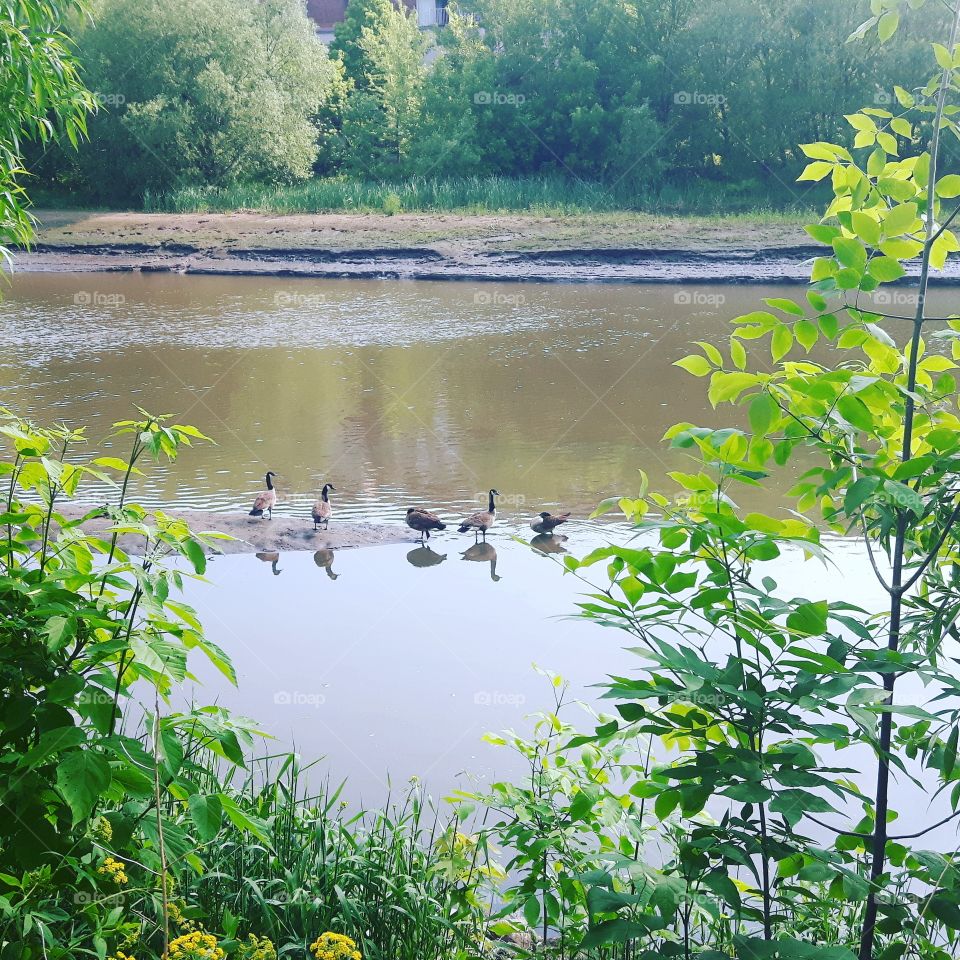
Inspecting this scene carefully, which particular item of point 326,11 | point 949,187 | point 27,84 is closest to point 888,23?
point 949,187

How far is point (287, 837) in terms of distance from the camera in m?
3.01

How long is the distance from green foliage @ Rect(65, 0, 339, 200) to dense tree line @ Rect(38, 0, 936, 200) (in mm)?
53

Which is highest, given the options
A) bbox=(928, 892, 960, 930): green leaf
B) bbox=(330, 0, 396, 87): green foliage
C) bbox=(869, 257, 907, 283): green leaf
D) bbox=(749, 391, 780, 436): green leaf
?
bbox=(330, 0, 396, 87): green foliage

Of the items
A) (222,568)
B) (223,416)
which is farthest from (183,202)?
(222,568)

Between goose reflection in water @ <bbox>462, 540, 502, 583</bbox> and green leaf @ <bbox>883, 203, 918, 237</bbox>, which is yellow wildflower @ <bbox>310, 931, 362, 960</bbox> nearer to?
green leaf @ <bbox>883, 203, 918, 237</bbox>

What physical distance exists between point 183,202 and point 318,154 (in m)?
8.62

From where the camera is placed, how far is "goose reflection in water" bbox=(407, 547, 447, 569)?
23.1 ft

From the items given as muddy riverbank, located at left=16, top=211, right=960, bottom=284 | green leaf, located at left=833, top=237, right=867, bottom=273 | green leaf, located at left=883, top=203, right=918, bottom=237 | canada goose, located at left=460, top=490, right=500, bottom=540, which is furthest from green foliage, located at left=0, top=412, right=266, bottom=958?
muddy riverbank, located at left=16, top=211, right=960, bottom=284

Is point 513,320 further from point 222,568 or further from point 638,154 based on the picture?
point 638,154

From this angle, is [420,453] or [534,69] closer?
[420,453]

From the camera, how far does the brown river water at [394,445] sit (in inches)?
199

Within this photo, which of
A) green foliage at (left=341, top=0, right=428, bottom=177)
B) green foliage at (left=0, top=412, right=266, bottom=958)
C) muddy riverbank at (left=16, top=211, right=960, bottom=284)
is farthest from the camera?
green foliage at (left=341, top=0, right=428, bottom=177)

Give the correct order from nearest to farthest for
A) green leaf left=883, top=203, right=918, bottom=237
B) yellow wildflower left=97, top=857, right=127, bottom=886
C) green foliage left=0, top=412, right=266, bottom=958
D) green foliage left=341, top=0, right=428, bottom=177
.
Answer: green foliage left=0, top=412, right=266, bottom=958 → green leaf left=883, top=203, right=918, bottom=237 → yellow wildflower left=97, top=857, right=127, bottom=886 → green foliage left=341, top=0, right=428, bottom=177

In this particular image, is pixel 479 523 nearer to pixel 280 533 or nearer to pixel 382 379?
pixel 280 533
